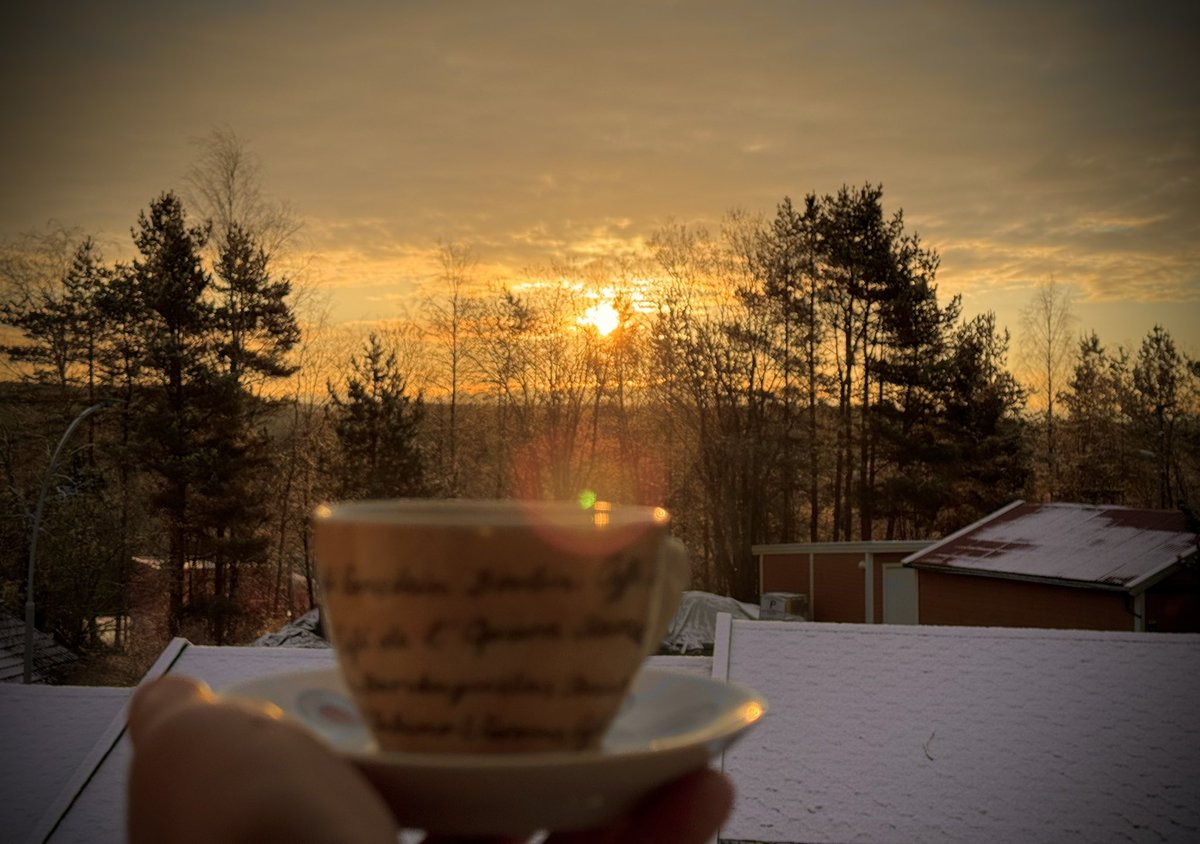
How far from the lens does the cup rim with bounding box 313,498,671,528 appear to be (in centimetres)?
103

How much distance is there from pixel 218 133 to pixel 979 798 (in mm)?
33134

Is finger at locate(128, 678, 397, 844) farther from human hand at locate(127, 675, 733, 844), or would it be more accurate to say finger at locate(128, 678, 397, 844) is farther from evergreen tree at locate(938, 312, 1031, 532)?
evergreen tree at locate(938, 312, 1031, 532)

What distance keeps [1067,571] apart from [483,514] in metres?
27.8

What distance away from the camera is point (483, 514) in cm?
108

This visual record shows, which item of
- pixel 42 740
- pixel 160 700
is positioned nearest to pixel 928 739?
pixel 42 740

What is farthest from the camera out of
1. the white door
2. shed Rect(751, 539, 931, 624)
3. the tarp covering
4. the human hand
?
the tarp covering

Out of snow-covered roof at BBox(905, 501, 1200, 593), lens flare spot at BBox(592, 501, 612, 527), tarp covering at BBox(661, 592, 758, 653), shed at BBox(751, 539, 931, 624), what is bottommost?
tarp covering at BBox(661, 592, 758, 653)

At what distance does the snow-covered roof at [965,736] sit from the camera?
12070mm

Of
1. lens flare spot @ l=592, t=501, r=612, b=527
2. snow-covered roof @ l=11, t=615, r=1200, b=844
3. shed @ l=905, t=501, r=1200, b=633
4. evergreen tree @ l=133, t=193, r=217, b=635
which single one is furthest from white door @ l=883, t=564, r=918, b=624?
lens flare spot @ l=592, t=501, r=612, b=527

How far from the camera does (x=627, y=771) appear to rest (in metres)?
0.88

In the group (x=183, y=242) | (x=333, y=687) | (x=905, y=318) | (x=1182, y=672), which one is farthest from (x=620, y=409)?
(x=333, y=687)

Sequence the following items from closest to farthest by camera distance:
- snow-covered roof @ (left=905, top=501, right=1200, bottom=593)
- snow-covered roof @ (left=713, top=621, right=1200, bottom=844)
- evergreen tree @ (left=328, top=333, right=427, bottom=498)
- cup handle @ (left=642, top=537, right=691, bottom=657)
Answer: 1. cup handle @ (left=642, top=537, right=691, bottom=657)
2. snow-covered roof @ (left=713, top=621, right=1200, bottom=844)
3. snow-covered roof @ (left=905, top=501, right=1200, bottom=593)
4. evergreen tree @ (left=328, top=333, right=427, bottom=498)

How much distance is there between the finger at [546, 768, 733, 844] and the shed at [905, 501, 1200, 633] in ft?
71.7

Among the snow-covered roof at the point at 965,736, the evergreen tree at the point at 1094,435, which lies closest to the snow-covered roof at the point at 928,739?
the snow-covered roof at the point at 965,736
